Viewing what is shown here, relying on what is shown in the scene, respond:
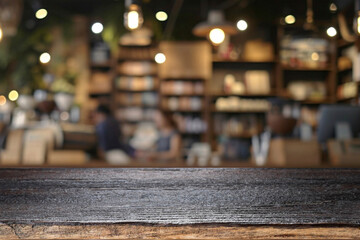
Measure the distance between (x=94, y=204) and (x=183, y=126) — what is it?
24.4 feet

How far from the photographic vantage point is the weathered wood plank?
108 centimetres

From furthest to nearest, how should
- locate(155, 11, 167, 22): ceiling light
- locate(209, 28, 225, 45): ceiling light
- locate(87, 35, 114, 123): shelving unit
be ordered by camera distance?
locate(87, 35, 114, 123): shelving unit, locate(155, 11, 167, 22): ceiling light, locate(209, 28, 225, 45): ceiling light

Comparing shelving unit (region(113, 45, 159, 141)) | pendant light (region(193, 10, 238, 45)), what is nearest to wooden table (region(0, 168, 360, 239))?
pendant light (region(193, 10, 238, 45))


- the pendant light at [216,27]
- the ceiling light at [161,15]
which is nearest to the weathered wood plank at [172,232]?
the pendant light at [216,27]

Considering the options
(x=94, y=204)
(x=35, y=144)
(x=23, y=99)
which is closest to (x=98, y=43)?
(x=23, y=99)

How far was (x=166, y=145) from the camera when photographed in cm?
730

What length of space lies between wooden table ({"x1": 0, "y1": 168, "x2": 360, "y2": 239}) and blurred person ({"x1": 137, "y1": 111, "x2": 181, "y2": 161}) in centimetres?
602

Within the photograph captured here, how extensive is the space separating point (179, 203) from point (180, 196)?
0.02 meters

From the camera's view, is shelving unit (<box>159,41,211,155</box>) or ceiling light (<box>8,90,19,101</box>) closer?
ceiling light (<box>8,90,19,101</box>)

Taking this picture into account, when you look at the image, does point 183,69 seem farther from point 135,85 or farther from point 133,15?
point 133,15

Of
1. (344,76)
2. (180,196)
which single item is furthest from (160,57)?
(180,196)

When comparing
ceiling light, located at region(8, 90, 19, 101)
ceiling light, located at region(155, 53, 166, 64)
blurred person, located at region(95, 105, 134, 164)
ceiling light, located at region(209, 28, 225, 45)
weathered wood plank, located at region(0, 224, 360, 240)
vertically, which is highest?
ceiling light, located at region(155, 53, 166, 64)

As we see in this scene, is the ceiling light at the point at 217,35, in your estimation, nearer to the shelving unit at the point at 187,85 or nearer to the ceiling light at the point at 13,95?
the shelving unit at the point at 187,85

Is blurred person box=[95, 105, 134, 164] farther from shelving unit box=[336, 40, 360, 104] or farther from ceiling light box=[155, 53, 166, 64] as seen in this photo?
shelving unit box=[336, 40, 360, 104]
